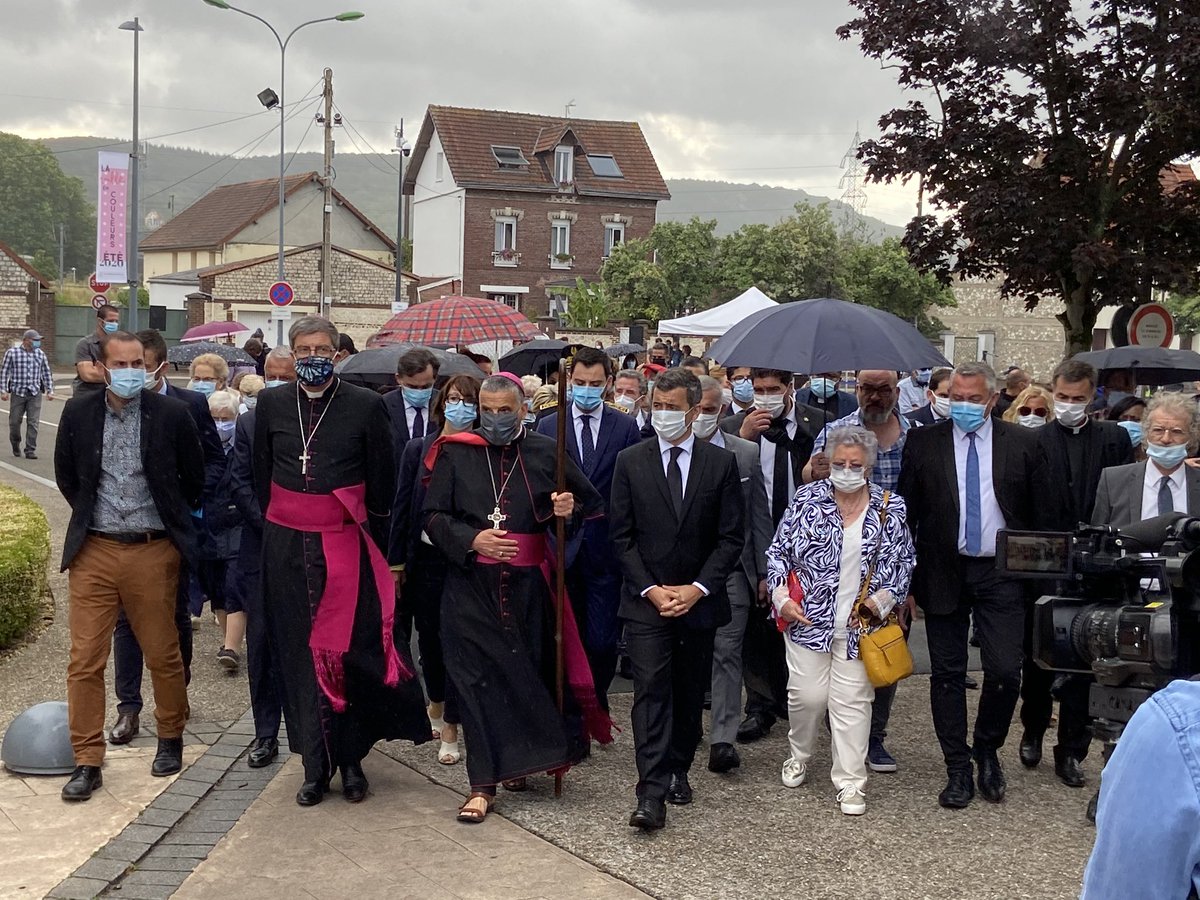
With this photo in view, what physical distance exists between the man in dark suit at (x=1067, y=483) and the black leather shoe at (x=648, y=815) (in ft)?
6.67

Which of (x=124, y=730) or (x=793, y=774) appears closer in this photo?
(x=793, y=774)

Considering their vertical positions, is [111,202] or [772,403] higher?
[111,202]

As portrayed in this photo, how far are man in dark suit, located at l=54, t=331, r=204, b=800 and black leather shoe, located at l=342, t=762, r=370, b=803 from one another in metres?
0.85

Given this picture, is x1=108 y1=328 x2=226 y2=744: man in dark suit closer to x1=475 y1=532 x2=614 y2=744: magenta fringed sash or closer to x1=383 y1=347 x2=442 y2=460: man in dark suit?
x1=383 y1=347 x2=442 y2=460: man in dark suit

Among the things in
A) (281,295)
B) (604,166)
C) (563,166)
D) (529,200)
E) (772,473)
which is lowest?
(772,473)

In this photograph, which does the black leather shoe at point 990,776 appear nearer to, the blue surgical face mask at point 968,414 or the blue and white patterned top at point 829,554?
the blue and white patterned top at point 829,554

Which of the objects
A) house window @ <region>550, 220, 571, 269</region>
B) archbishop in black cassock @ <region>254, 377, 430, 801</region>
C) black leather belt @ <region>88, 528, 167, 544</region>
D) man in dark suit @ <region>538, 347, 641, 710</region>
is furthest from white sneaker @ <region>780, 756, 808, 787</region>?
house window @ <region>550, 220, 571, 269</region>

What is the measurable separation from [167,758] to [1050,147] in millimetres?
10954

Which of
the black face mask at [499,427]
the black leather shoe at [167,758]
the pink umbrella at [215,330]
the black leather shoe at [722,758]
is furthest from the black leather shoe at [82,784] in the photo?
the pink umbrella at [215,330]

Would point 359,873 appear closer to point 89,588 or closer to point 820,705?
point 89,588

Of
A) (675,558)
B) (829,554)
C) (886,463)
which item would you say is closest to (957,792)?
(829,554)

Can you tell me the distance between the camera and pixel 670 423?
6.64 m

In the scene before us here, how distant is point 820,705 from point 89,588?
338 centimetres

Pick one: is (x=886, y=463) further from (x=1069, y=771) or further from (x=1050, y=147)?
(x=1050, y=147)
